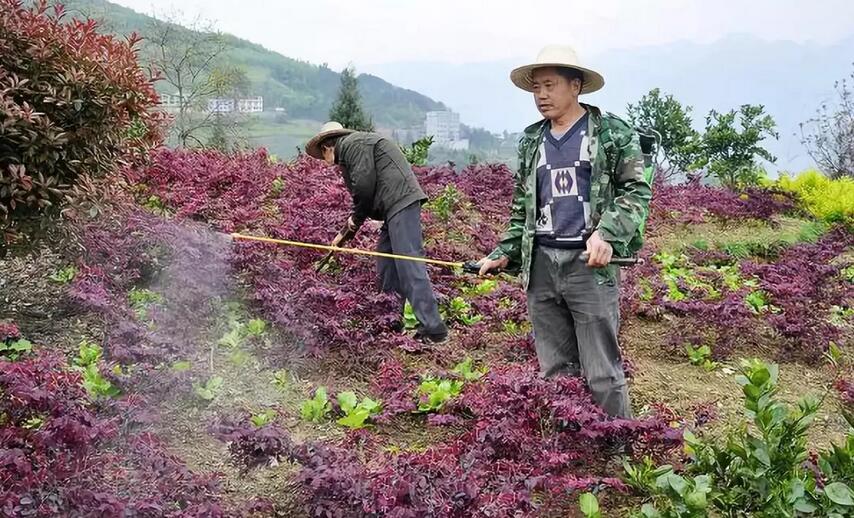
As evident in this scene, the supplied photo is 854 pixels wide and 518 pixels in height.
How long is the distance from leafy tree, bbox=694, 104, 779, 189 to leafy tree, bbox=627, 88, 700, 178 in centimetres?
27

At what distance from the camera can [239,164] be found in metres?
9.53

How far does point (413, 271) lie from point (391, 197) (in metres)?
0.57

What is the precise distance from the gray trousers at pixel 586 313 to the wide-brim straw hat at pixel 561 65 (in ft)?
2.57

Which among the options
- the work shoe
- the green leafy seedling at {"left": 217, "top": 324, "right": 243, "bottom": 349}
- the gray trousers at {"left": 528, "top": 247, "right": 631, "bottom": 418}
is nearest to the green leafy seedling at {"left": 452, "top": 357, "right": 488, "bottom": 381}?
the work shoe

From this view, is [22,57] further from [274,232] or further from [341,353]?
[274,232]

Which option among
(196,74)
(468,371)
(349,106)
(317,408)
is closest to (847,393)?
(468,371)

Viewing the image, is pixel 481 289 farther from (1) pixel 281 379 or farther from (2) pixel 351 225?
(1) pixel 281 379

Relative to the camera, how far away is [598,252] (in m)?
3.19

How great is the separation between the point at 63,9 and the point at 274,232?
3.60 meters

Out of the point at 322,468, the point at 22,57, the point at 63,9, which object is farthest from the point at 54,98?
the point at 322,468

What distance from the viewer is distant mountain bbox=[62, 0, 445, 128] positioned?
65812mm

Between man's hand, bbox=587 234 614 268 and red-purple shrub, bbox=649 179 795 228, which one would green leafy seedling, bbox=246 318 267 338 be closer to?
man's hand, bbox=587 234 614 268

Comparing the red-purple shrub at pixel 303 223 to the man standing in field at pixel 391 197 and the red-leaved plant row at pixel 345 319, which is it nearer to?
the red-leaved plant row at pixel 345 319

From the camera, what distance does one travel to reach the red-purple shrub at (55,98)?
3.24 m
